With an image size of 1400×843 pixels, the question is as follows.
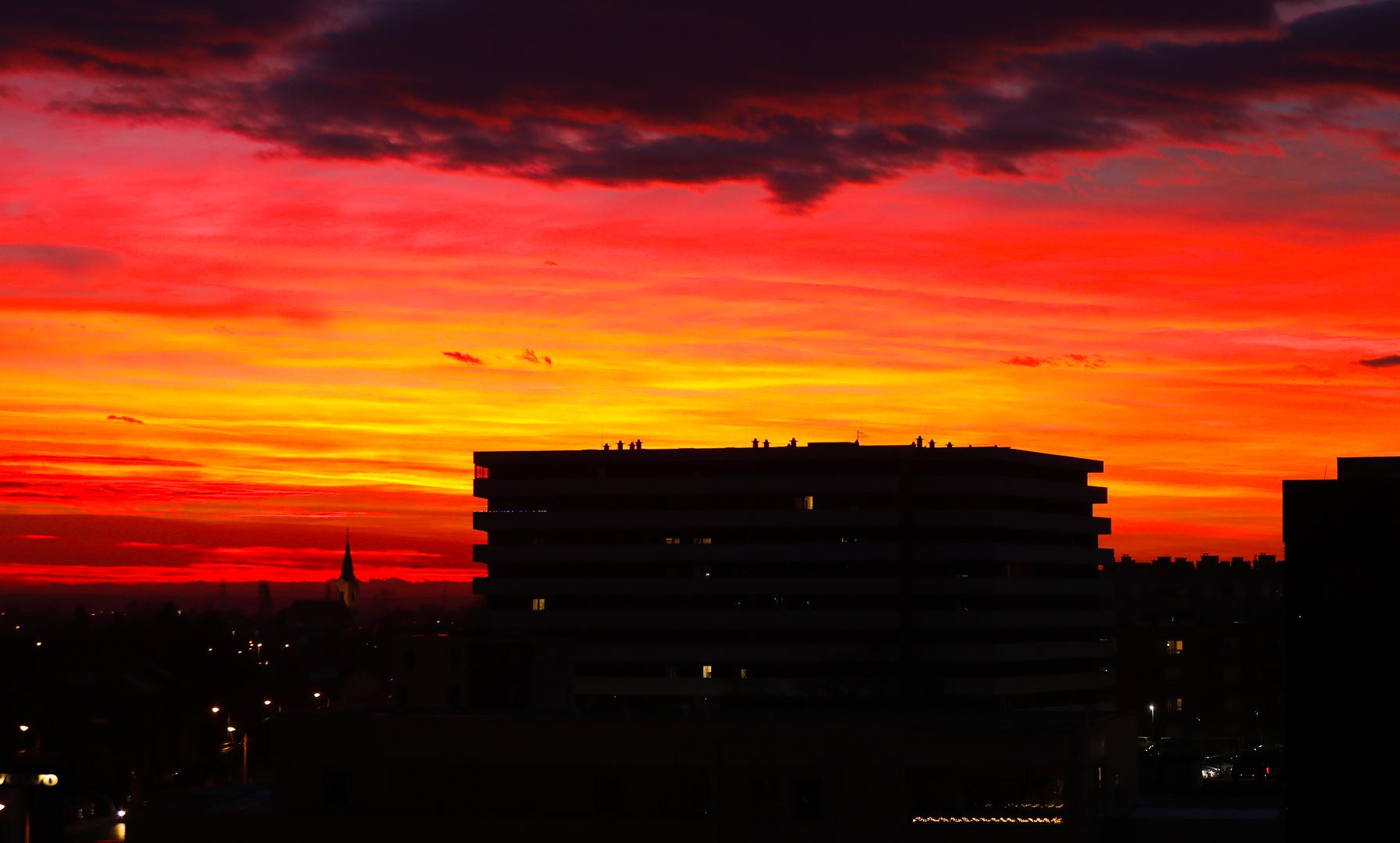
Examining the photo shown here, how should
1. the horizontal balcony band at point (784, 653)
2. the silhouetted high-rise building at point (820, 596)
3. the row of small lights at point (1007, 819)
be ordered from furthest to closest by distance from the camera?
the silhouetted high-rise building at point (820, 596)
the horizontal balcony band at point (784, 653)
the row of small lights at point (1007, 819)

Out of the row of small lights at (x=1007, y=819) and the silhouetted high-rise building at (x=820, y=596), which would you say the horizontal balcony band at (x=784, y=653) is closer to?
the silhouetted high-rise building at (x=820, y=596)

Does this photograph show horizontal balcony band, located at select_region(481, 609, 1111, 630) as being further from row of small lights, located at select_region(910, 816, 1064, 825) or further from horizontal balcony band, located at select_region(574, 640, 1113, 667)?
row of small lights, located at select_region(910, 816, 1064, 825)

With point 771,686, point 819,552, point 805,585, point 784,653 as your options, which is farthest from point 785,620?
point 819,552

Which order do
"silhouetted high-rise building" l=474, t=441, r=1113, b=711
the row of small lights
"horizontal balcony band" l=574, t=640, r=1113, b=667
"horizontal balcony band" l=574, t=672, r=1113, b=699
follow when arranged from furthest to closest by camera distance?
"silhouetted high-rise building" l=474, t=441, r=1113, b=711 → "horizontal balcony band" l=574, t=640, r=1113, b=667 → "horizontal balcony band" l=574, t=672, r=1113, b=699 → the row of small lights

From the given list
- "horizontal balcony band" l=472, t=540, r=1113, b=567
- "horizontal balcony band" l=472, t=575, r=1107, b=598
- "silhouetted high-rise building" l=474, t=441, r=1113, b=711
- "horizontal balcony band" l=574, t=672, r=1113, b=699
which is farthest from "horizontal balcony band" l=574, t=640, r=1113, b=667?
"horizontal balcony band" l=472, t=540, r=1113, b=567

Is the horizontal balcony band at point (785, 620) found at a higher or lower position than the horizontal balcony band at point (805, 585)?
lower

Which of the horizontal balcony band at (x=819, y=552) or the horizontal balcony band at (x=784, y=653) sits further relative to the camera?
the horizontal balcony band at (x=819, y=552)

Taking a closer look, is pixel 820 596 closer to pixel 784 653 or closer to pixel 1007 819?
pixel 784 653

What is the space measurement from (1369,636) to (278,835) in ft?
147

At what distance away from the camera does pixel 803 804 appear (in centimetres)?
7412

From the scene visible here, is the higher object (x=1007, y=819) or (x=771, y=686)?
(x=771, y=686)

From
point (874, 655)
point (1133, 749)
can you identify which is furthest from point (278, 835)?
point (874, 655)

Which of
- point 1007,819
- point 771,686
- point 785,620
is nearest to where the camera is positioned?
point 1007,819

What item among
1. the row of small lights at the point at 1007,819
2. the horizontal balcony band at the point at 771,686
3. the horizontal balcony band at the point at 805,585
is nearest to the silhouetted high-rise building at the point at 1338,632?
the row of small lights at the point at 1007,819
